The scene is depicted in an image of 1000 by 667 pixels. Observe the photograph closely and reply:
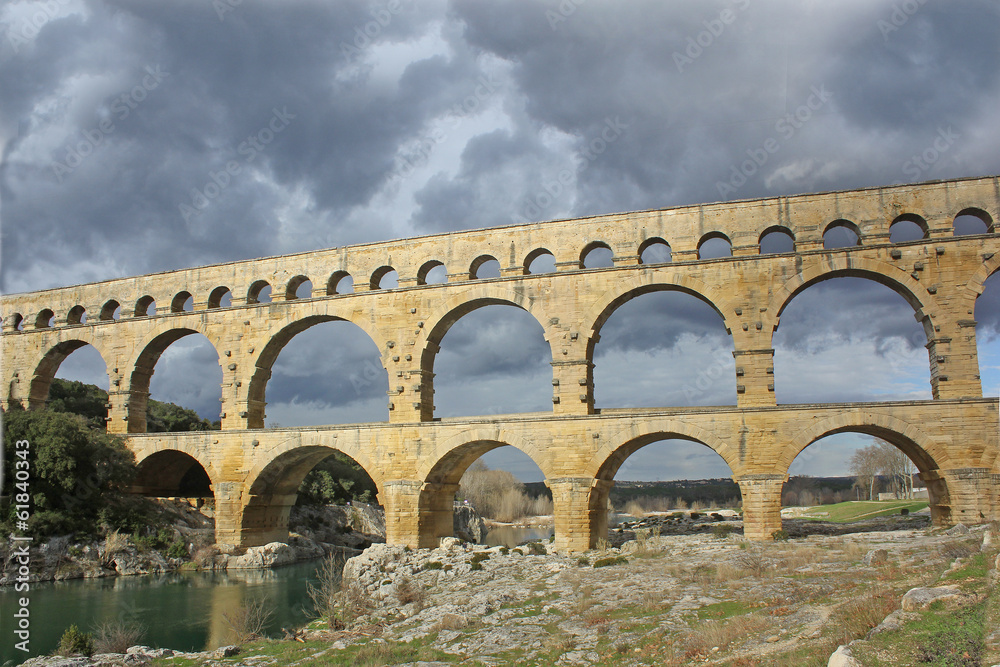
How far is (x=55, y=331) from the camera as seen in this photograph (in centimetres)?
2866

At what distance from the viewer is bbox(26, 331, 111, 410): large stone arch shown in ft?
92.8

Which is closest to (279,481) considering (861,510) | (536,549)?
(536,549)

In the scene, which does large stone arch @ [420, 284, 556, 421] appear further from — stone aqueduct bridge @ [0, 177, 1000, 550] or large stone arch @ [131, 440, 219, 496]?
large stone arch @ [131, 440, 219, 496]

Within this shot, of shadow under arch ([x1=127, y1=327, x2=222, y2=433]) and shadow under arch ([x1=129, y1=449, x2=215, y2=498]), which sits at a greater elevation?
shadow under arch ([x1=127, y1=327, x2=222, y2=433])

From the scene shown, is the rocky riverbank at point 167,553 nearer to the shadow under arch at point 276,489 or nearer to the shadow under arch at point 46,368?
the shadow under arch at point 276,489

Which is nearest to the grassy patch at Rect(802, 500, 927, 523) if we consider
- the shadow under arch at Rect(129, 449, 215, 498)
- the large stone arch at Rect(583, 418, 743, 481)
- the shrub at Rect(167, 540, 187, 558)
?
the large stone arch at Rect(583, 418, 743, 481)

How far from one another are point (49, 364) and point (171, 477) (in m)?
6.59

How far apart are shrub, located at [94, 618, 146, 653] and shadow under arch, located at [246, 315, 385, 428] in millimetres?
10380

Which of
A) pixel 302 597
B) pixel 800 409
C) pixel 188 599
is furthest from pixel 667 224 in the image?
pixel 188 599

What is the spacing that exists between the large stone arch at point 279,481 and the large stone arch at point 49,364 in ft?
30.3

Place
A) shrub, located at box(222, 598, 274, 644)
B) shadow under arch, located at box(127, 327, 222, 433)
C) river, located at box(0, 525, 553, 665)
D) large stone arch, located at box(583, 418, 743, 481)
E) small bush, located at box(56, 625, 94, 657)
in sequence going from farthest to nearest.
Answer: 1. shadow under arch, located at box(127, 327, 222, 433)
2. large stone arch, located at box(583, 418, 743, 481)
3. river, located at box(0, 525, 553, 665)
4. shrub, located at box(222, 598, 274, 644)
5. small bush, located at box(56, 625, 94, 657)

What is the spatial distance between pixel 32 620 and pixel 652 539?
15154 mm

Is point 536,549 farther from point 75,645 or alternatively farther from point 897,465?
point 897,465

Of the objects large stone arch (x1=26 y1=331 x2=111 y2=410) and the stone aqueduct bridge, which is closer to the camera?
the stone aqueduct bridge
